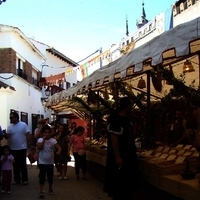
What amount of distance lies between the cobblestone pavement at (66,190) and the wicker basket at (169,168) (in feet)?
7.20

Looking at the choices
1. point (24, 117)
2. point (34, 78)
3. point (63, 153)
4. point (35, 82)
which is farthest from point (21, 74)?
point (63, 153)

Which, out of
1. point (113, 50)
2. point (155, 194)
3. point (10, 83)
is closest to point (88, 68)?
point (113, 50)

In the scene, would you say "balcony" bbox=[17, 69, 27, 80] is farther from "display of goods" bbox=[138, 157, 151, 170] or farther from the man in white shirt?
"display of goods" bbox=[138, 157, 151, 170]

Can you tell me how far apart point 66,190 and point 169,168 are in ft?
12.0

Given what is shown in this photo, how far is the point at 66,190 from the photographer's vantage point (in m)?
8.47

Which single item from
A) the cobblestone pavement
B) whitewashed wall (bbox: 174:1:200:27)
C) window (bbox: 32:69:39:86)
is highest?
window (bbox: 32:69:39:86)

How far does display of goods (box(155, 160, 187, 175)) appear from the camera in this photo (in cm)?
542

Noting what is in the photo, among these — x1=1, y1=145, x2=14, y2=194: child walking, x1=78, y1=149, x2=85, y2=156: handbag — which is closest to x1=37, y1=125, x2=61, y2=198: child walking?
x1=1, y1=145, x2=14, y2=194: child walking

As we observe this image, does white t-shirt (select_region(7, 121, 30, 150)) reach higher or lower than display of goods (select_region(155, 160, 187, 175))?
higher

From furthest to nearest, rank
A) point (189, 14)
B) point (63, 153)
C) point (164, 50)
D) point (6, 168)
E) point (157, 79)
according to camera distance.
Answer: point (189, 14), point (63, 153), point (157, 79), point (6, 168), point (164, 50)

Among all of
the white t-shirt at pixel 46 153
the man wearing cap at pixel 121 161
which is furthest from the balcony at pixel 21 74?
the man wearing cap at pixel 121 161

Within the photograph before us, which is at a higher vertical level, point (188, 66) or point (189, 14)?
point (189, 14)

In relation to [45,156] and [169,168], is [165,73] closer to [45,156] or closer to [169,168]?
[169,168]

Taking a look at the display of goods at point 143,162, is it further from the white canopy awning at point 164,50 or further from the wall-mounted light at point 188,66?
the wall-mounted light at point 188,66
